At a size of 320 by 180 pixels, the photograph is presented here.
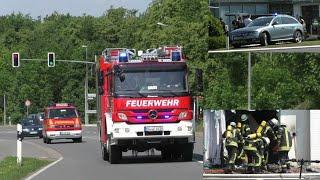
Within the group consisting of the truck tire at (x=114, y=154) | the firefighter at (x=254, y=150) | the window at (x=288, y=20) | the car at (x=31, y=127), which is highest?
the window at (x=288, y=20)

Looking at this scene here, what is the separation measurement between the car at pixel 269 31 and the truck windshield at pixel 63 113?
124ft

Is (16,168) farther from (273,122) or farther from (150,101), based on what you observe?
(273,122)

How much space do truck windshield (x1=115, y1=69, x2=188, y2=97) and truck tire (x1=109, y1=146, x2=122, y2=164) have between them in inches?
86.6

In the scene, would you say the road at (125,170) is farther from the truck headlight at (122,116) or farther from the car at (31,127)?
the car at (31,127)

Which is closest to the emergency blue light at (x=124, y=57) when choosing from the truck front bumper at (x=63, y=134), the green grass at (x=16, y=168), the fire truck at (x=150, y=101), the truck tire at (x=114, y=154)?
the fire truck at (x=150, y=101)

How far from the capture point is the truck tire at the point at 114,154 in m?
22.2

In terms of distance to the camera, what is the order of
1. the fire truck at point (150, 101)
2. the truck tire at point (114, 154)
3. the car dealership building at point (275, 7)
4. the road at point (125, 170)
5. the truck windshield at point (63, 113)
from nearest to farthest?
the car dealership building at point (275, 7) < the road at point (125, 170) < the fire truck at point (150, 101) < the truck tire at point (114, 154) < the truck windshield at point (63, 113)

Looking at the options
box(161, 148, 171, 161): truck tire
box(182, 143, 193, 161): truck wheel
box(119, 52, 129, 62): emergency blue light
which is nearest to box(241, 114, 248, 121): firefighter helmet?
box(119, 52, 129, 62): emergency blue light

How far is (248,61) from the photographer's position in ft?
17.1

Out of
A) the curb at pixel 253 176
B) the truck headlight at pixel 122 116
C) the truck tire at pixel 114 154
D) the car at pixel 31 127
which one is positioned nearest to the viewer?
the curb at pixel 253 176

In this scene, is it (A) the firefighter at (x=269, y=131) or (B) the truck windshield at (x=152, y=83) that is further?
(B) the truck windshield at (x=152, y=83)

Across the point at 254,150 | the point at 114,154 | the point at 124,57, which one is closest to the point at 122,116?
the point at 124,57

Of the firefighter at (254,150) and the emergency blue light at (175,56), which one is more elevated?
the emergency blue light at (175,56)

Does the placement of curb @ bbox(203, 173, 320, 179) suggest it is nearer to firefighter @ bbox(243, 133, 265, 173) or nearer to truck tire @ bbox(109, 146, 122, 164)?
firefighter @ bbox(243, 133, 265, 173)
